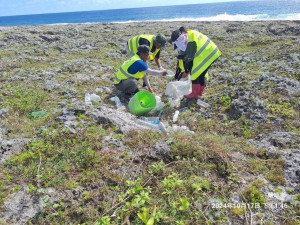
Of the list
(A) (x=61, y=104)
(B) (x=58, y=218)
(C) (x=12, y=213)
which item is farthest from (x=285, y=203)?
(A) (x=61, y=104)

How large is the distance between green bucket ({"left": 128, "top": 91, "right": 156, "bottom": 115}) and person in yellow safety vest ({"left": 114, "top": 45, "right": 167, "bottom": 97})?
475 millimetres

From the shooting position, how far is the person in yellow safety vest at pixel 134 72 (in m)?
4.97

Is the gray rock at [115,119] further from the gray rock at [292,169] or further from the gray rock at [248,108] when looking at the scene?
the gray rock at [292,169]

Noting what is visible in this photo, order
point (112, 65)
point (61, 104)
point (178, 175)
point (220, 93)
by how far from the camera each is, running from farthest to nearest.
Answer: point (112, 65) → point (220, 93) → point (61, 104) → point (178, 175)

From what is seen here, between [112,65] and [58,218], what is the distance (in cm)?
710

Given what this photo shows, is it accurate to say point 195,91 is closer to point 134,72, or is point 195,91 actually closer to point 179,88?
point 179,88

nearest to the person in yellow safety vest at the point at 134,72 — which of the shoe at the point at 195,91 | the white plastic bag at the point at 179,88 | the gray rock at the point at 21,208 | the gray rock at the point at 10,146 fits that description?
the white plastic bag at the point at 179,88

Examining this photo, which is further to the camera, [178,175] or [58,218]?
[178,175]

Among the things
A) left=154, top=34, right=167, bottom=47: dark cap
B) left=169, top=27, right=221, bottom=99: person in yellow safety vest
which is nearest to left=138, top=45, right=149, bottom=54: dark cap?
left=169, top=27, right=221, bottom=99: person in yellow safety vest

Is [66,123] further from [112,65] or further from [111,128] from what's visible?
[112,65]

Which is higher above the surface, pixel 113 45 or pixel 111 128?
pixel 113 45

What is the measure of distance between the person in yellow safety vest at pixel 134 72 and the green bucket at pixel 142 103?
475mm

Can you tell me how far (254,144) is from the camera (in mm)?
3674

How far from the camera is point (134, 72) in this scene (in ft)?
17.2
